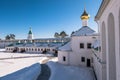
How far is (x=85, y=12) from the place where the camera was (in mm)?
26984

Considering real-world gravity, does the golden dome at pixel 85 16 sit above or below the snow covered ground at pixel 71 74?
above

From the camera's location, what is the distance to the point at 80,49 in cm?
2420

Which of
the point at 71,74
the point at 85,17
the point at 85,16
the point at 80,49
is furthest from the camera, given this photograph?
the point at 85,17

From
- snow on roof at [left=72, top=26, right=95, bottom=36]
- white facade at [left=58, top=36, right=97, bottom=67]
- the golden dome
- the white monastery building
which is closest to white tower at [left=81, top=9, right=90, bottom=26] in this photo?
the golden dome

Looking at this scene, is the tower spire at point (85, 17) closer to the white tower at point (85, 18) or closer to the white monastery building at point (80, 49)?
the white tower at point (85, 18)

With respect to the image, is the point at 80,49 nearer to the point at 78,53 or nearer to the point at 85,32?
the point at 78,53

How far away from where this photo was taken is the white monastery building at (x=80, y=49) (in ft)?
77.3

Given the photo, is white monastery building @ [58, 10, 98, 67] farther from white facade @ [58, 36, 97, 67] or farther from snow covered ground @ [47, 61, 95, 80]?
snow covered ground @ [47, 61, 95, 80]

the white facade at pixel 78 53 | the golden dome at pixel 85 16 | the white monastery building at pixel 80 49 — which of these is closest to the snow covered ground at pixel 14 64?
the white monastery building at pixel 80 49

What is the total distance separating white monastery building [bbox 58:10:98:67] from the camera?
23.6 meters

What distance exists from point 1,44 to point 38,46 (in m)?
43.4

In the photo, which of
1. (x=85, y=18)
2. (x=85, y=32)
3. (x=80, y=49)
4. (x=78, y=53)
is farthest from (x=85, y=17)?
(x=78, y=53)

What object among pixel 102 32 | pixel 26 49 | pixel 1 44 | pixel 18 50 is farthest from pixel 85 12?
pixel 1 44

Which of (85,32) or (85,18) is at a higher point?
(85,18)
